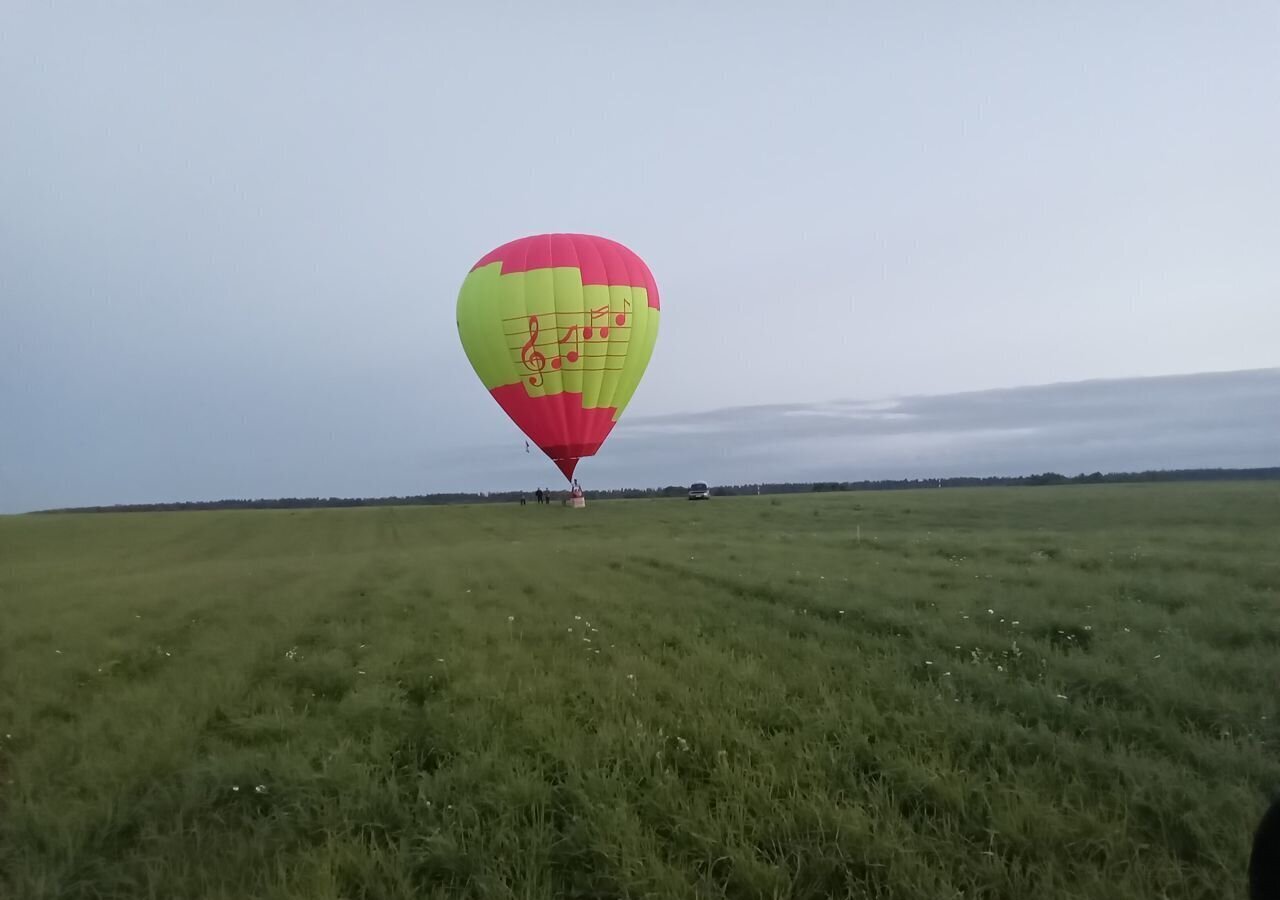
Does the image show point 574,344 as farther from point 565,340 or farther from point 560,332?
point 560,332

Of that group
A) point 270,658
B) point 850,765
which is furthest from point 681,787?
point 270,658

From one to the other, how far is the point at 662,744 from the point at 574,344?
19.5 meters

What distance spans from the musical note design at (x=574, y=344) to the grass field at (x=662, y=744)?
13.4 m

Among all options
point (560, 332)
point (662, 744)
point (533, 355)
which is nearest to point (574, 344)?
point (560, 332)

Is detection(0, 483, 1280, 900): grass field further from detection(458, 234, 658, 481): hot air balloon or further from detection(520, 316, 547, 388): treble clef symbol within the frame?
detection(458, 234, 658, 481): hot air balloon

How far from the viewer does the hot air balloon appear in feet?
77.4

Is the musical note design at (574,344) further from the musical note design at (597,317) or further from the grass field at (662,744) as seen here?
the grass field at (662,744)

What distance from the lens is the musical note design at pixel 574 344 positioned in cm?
2345

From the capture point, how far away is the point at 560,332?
23.4 m

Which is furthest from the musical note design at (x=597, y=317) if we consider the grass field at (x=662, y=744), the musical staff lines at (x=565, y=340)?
the grass field at (x=662, y=744)

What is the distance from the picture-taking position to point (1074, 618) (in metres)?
8.19

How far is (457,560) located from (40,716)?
1276 cm

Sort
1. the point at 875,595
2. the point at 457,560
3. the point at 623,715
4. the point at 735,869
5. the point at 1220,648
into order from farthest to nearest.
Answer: the point at 457,560 < the point at 875,595 < the point at 1220,648 < the point at 623,715 < the point at 735,869

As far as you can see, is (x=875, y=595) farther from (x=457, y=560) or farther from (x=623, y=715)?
(x=457, y=560)
